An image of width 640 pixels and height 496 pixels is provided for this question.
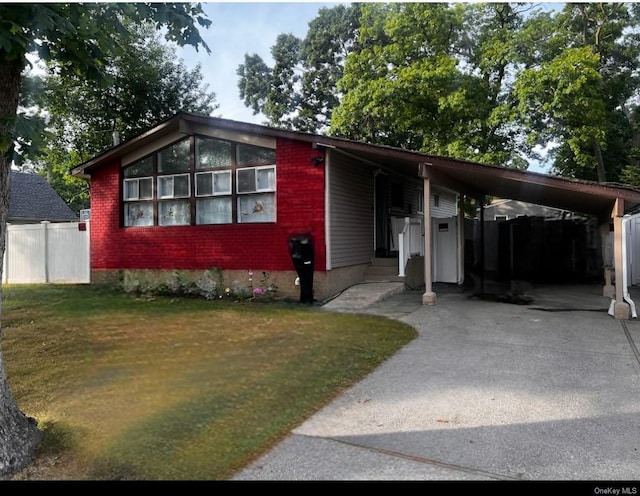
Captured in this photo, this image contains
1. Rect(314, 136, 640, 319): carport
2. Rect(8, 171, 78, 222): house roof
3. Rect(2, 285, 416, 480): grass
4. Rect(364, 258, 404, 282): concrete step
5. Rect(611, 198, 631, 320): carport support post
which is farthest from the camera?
Rect(8, 171, 78, 222): house roof

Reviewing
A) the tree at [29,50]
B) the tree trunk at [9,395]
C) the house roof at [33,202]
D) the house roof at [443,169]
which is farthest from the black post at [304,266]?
the house roof at [33,202]

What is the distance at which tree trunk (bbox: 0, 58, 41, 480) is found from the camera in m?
3.00

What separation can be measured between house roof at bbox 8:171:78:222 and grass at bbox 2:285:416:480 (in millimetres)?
16637

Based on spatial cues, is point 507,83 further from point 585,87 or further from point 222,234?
point 222,234

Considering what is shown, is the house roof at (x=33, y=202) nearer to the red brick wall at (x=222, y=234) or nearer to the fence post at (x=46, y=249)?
the fence post at (x=46, y=249)

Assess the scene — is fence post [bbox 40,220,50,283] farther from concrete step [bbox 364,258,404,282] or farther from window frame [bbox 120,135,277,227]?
concrete step [bbox 364,258,404,282]

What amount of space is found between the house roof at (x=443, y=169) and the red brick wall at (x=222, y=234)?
48cm

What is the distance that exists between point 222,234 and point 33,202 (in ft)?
59.3

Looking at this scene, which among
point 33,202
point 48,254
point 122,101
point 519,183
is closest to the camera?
point 519,183

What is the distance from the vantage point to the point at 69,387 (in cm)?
Result: 448

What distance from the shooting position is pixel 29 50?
10.9 ft

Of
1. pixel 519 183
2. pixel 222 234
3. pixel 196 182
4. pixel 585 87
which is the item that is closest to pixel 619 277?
pixel 519 183

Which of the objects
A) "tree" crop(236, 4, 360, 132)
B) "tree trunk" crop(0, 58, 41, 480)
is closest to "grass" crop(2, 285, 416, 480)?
"tree trunk" crop(0, 58, 41, 480)

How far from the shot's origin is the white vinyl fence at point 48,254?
13414 mm
